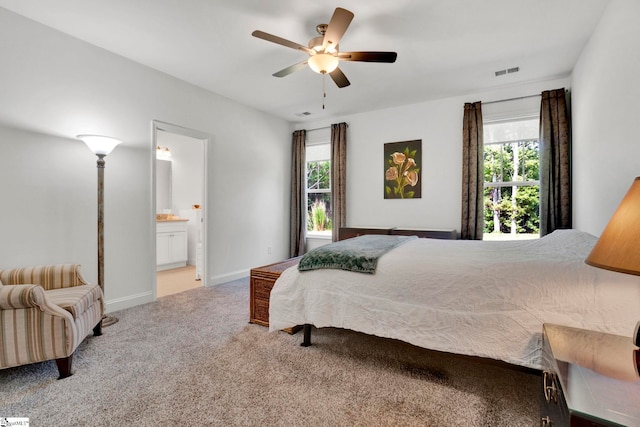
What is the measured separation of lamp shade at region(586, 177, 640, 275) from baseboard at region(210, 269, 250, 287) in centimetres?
402

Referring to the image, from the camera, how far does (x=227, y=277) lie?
14.1 feet

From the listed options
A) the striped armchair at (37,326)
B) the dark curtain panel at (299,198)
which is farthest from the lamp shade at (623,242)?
the dark curtain panel at (299,198)

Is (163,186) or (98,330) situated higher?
(163,186)

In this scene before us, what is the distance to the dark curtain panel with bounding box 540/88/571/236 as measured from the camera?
11.0 ft

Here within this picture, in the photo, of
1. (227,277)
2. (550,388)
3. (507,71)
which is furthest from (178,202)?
(550,388)

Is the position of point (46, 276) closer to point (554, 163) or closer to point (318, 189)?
point (318, 189)

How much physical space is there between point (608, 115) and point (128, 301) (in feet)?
15.7

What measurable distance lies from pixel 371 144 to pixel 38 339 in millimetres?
4472

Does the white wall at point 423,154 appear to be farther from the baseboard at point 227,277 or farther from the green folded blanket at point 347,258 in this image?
the green folded blanket at point 347,258

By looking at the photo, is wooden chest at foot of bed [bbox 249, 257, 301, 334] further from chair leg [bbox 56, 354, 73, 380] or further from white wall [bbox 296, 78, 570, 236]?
white wall [bbox 296, 78, 570, 236]

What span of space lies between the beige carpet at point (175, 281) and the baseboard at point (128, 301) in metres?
0.29

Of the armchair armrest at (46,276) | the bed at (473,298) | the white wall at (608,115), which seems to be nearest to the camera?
the bed at (473,298)

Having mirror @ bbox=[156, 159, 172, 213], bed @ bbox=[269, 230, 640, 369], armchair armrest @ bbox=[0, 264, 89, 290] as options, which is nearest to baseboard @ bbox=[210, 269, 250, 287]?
armchair armrest @ bbox=[0, 264, 89, 290]

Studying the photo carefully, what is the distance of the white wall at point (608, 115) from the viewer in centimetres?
181
